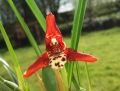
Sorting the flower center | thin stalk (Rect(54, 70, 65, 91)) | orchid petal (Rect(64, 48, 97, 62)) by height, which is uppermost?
orchid petal (Rect(64, 48, 97, 62))

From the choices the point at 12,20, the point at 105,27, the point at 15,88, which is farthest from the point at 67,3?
the point at 15,88

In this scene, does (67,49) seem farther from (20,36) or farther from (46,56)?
(20,36)

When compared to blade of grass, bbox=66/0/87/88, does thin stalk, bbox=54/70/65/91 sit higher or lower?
lower

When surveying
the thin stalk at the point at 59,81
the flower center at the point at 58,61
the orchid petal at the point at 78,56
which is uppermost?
the orchid petal at the point at 78,56

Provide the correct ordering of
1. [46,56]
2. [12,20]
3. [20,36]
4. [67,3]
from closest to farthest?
1. [46,56]
2. [20,36]
3. [12,20]
4. [67,3]

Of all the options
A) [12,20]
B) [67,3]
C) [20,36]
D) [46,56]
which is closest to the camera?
[46,56]

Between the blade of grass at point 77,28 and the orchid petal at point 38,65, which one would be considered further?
the blade of grass at point 77,28

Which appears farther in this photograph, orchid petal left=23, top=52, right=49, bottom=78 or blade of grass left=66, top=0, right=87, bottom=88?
blade of grass left=66, top=0, right=87, bottom=88

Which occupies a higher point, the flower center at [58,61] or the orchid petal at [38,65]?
the orchid petal at [38,65]
